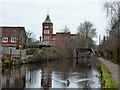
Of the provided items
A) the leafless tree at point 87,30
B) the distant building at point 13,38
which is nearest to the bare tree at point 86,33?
the leafless tree at point 87,30

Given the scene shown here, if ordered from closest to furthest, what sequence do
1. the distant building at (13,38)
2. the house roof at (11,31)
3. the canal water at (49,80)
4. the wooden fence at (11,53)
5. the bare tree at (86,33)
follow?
the canal water at (49,80)
the wooden fence at (11,53)
the distant building at (13,38)
the house roof at (11,31)
the bare tree at (86,33)

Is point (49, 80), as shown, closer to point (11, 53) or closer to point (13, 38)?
point (11, 53)

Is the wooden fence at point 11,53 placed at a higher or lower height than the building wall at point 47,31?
lower

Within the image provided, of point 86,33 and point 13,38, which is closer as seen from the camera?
point 13,38

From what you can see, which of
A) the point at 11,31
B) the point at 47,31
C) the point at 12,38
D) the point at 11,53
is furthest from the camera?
the point at 47,31

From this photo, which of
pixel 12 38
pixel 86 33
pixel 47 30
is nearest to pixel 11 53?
pixel 12 38

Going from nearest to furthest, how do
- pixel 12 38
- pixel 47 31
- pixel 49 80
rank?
pixel 49 80, pixel 12 38, pixel 47 31

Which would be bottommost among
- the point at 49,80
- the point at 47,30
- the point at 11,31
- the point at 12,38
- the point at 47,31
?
the point at 49,80

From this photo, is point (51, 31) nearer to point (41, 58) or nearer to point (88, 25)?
point (88, 25)

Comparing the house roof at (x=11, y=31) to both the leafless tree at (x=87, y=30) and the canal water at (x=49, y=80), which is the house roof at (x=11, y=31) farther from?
the canal water at (x=49, y=80)

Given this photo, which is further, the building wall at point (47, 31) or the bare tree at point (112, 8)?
the building wall at point (47, 31)

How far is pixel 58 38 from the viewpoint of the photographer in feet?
244

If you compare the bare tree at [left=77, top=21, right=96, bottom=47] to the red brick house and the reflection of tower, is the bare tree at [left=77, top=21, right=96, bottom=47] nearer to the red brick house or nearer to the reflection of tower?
the red brick house

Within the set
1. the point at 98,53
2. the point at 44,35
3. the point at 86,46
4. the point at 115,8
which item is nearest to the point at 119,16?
the point at 115,8
